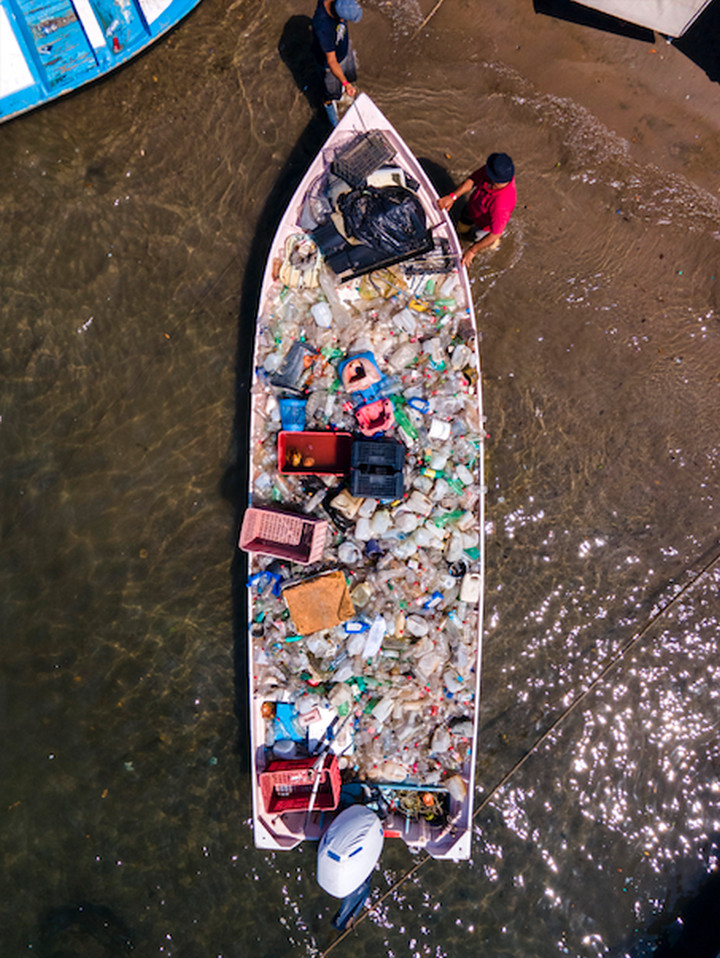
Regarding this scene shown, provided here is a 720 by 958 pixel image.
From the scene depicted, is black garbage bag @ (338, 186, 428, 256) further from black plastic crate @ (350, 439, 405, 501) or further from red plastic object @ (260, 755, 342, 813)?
red plastic object @ (260, 755, 342, 813)

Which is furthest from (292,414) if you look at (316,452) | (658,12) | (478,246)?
(658,12)

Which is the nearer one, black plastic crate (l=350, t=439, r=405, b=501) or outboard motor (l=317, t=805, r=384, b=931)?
outboard motor (l=317, t=805, r=384, b=931)

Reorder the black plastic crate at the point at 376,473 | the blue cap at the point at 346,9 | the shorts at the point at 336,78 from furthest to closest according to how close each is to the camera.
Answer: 1. the shorts at the point at 336,78
2. the black plastic crate at the point at 376,473
3. the blue cap at the point at 346,9

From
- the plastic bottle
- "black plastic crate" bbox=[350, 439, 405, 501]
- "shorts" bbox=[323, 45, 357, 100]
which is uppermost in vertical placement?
"shorts" bbox=[323, 45, 357, 100]

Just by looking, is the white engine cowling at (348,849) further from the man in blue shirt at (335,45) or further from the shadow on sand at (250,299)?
the man in blue shirt at (335,45)

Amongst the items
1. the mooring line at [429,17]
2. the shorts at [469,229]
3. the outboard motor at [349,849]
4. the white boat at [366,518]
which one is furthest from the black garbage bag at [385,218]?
the outboard motor at [349,849]

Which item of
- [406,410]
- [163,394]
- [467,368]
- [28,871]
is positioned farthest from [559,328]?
[28,871]

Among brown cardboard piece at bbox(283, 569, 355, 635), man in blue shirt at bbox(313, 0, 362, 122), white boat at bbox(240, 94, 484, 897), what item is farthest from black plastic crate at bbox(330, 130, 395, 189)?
brown cardboard piece at bbox(283, 569, 355, 635)
